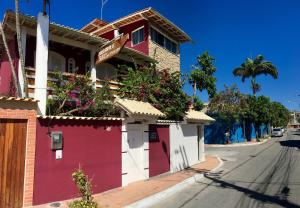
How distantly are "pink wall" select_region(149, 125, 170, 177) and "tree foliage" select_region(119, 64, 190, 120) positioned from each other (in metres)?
1.35

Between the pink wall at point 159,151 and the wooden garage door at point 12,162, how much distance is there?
6.51 meters

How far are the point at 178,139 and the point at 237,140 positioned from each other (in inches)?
993

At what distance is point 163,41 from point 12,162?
1708 cm

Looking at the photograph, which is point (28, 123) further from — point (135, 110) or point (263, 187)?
point (263, 187)

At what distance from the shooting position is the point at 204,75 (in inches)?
1047

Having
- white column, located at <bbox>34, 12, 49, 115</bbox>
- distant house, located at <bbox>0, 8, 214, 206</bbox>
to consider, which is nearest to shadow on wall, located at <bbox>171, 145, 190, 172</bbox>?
distant house, located at <bbox>0, 8, 214, 206</bbox>

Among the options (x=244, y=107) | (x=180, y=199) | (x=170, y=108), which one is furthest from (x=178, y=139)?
(x=244, y=107)

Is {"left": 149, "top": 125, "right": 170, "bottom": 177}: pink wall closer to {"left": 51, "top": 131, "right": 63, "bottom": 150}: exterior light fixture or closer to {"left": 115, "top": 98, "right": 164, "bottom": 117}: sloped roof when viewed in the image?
{"left": 115, "top": 98, "right": 164, "bottom": 117}: sloped roof

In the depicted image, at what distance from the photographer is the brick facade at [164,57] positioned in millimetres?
21203

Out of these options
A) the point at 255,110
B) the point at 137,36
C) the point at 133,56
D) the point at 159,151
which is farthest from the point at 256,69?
the point at 159,151

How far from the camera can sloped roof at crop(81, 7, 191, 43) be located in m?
20.4

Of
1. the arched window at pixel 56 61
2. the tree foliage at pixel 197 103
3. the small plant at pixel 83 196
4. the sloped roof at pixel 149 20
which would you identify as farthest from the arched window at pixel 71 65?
the tree foliage at pixel 197 103

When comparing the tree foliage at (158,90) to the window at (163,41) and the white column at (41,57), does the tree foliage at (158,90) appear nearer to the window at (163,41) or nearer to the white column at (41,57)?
the window at (163,41)

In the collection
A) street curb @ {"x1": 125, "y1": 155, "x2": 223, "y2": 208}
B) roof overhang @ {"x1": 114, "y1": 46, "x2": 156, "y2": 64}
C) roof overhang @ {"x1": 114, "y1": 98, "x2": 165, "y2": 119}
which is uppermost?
roof overhang @ {"x1": 114, "y1": 46, "x2": 156, "y2": 64}
